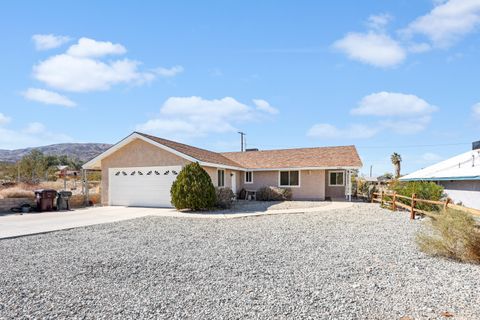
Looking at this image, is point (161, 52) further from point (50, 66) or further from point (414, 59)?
point (414, 59)

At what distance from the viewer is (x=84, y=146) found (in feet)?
489

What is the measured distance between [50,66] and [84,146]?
14722cm

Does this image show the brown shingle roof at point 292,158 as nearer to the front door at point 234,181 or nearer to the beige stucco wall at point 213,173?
the beige stucco wall at point 213,173

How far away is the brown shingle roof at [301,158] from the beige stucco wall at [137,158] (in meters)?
7.91

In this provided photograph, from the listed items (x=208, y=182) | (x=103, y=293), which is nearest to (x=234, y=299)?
(x=103, y=293)

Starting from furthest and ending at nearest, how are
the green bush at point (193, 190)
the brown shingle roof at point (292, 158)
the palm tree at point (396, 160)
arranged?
the palm tree at point (396, 160)
the brown shingle roof at point (292, 158)
the green bush at point (193, 190)

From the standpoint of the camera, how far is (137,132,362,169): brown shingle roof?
2183cm

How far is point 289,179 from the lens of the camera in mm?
23203

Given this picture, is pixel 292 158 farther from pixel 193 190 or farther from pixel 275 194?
pixel 193 190

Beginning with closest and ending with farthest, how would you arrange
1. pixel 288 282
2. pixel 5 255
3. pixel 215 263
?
pixel 288 282, pixel 215 263, pixel 5 255

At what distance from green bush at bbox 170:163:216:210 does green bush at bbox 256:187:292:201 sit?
722 cm

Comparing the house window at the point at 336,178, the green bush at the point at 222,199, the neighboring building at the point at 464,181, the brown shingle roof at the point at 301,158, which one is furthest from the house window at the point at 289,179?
the neighboring building at the point at 464,181

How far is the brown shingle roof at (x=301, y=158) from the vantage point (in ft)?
72.7

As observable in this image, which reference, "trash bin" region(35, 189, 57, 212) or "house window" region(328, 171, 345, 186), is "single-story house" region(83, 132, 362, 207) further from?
"trash bin" region(35, 189, 57, 212)
